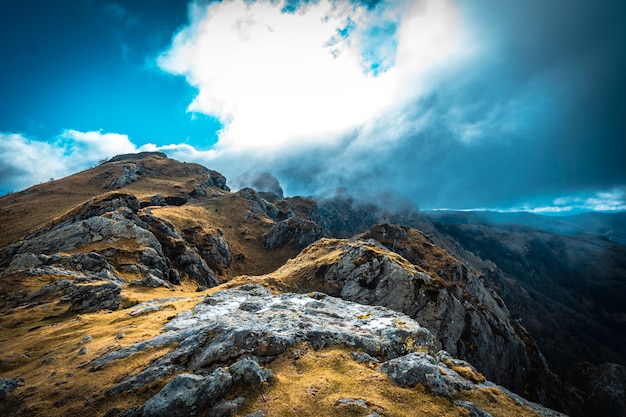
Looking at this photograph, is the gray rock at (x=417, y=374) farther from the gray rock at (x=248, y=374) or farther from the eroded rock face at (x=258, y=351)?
the gray rock at (x=248, y=374)

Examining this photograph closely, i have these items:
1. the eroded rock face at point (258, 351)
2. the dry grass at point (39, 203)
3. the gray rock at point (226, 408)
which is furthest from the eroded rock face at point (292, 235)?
the gray rock at point (226, 408)

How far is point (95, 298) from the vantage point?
40688mm

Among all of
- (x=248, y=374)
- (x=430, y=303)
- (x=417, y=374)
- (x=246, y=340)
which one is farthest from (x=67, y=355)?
(x=430, y=303)

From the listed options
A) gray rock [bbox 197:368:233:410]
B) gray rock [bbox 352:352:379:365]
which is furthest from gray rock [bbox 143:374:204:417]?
gray rock [bbox 352:352:379:365]

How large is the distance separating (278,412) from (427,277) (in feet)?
179

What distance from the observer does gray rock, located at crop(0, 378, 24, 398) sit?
19.5 metres

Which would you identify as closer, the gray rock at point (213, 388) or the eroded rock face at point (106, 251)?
the gray rock at point (213, 388)

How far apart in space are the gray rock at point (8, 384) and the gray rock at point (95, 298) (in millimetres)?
20839

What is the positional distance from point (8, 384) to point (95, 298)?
22.9 meters

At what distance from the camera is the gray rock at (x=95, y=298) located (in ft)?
129

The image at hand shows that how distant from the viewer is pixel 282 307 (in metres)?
35.0

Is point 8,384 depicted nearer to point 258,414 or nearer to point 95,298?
point 258,414

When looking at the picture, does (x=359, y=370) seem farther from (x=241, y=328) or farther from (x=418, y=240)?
Answer: (x=418, y=240)

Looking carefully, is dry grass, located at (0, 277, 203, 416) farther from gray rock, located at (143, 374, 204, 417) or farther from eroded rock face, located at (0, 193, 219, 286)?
eroded rock face, located at (0, 193, 219, 286)
